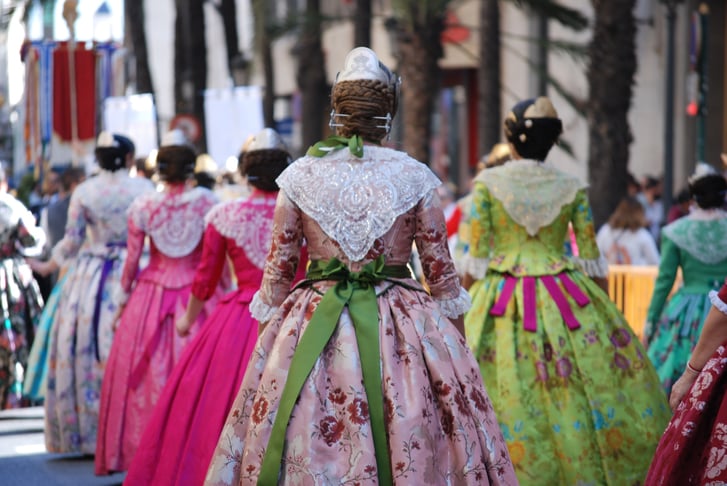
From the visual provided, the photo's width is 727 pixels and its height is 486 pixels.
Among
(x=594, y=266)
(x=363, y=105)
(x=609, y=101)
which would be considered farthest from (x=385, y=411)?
(x=609, y=101)

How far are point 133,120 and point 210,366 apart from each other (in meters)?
12.3

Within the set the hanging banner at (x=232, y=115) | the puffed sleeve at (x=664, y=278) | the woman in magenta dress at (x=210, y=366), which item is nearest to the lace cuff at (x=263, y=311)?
the woman in magenta dress at (x=210, y=366)

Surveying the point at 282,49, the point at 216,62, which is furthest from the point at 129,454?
the point at 216,62

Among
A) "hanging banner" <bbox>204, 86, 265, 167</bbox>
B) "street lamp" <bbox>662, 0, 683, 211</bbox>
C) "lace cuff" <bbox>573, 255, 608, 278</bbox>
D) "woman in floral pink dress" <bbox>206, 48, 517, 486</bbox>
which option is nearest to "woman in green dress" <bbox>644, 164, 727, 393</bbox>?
"lace cuff" <bbox>573, 255, 608, 278</bbox>

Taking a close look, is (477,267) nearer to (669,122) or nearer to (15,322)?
(15,322)

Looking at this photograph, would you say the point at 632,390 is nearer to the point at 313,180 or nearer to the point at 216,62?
the point at 313,180

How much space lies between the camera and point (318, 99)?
78.7ft

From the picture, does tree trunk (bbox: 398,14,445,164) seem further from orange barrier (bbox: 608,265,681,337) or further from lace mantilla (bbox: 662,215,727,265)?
lace mantilla (bbox: 662,215,727,265)

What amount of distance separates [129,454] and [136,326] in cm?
74

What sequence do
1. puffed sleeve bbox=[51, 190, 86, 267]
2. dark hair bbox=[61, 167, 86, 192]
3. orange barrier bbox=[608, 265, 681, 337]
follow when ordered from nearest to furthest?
puffed sleeve bbox=[51, 190, 86, 267], orange barrier bbox=[608, 265, 681, 337], dark hair bbox=[61, 167, 86, 192]

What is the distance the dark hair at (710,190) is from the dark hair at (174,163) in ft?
10.2

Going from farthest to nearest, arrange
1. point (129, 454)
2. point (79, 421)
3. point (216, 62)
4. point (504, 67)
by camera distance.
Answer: point (216, 62)
point (504, 67)
point (79, 421)
point (129, 454)

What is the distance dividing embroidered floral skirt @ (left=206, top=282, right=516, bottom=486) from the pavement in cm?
385

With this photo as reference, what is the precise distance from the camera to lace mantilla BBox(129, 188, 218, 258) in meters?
8.64
